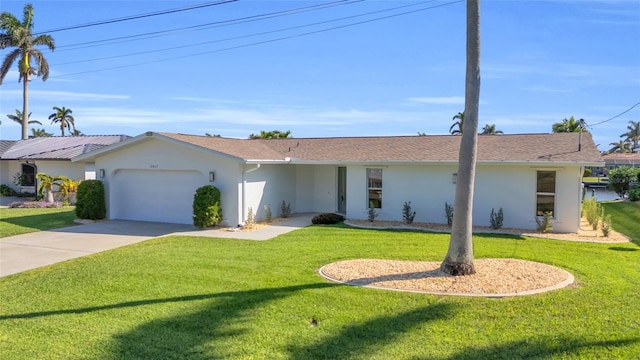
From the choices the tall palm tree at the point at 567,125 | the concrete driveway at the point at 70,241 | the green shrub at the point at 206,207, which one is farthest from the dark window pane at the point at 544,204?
the tall palm tree at the point at 567,125

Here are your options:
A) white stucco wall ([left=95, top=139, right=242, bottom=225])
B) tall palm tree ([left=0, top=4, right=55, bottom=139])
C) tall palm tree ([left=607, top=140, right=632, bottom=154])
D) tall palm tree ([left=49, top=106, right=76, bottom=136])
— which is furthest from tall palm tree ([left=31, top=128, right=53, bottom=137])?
tall palm tree ([left=607, top=140, right=632, bottom=154])

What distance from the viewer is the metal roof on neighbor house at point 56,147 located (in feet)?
90.3

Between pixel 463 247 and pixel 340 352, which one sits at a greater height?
pixel 463 247

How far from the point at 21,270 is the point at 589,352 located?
10.7 meters

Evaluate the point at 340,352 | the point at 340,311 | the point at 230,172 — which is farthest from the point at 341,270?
the point at 230,172

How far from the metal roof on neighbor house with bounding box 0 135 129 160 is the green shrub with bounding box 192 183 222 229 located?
45.1ft

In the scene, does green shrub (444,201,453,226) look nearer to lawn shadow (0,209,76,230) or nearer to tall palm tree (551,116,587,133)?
lawn shadow (0,209,76,230)

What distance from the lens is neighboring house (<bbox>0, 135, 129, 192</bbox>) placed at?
1063 inches

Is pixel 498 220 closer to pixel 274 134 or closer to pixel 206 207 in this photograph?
pixel 206 207

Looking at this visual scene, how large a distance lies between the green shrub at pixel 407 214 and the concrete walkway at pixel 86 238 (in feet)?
12.1

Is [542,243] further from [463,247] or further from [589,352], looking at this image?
[589,352]

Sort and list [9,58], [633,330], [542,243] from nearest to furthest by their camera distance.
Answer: [633,330]
[542,243]
[9,58]

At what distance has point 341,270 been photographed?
29.6ft

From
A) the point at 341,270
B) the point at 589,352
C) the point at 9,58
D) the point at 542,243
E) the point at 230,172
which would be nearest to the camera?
the point at 589,352
